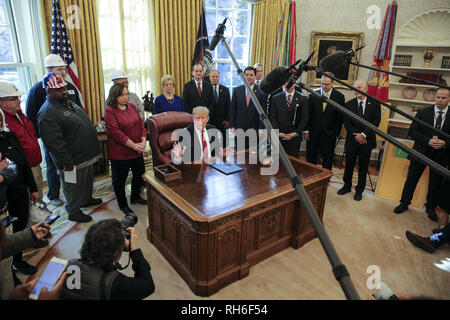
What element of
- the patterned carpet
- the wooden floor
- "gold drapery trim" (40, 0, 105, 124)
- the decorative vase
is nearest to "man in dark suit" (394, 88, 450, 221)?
the wooden floor

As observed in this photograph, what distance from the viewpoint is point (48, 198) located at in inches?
149

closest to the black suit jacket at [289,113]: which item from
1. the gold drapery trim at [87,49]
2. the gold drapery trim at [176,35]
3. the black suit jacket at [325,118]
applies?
the black suit jacket at [325,118]

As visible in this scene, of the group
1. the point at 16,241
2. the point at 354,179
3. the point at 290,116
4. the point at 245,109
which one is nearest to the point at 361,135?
the point at 290,116

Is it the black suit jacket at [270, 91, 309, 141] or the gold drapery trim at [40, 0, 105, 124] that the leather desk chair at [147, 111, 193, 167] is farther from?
the gold drapery trim at [40, 0, 105, 124]

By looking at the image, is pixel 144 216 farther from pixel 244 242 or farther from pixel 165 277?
pixel 244 242

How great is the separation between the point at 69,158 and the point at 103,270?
2.02 meters

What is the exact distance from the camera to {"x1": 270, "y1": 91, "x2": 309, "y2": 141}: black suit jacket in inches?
160

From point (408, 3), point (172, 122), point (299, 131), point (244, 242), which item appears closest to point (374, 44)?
point (408, 3)

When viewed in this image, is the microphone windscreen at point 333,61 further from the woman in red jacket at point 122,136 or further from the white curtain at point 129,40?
the white curtain at point 129,40

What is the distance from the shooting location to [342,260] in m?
3.01

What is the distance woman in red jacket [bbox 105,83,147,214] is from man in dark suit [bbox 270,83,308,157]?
74.0 inches

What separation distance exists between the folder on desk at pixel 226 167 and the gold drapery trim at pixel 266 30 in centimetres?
351

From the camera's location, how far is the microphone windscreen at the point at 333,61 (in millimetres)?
1266

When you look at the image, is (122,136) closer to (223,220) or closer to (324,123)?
(223,220)
